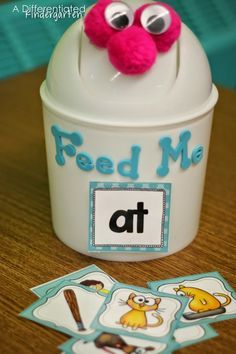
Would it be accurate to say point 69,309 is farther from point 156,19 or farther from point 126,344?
point 156,19

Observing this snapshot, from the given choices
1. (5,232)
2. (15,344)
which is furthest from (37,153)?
(15,344)

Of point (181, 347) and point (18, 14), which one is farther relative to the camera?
point (18, 14)

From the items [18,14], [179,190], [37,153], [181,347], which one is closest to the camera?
[181,347]

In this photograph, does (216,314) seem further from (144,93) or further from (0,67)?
(0,67)

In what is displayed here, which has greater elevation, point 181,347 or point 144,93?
point 144,93

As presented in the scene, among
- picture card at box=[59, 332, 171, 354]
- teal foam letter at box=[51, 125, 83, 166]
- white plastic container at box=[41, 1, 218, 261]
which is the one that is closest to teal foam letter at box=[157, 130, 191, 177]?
white plastic container at box=[41, 1, 218, 261]

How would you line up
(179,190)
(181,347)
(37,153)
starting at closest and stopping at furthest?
(181,347) → (179,190) → (37,153)

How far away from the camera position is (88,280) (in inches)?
27.8

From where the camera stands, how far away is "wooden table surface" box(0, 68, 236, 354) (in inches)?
24.5

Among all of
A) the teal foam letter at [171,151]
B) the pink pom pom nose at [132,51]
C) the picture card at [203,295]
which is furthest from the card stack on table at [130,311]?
the pink pom pom nose at [132,51]

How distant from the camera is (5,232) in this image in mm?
814

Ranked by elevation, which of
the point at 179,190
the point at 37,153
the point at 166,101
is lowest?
the point at 37,153

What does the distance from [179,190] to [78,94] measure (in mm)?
191

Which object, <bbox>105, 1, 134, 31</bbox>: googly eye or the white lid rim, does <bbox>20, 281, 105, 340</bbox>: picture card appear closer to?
the white lid rim
